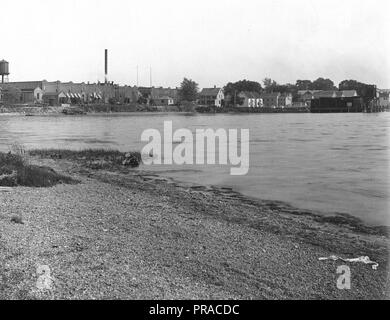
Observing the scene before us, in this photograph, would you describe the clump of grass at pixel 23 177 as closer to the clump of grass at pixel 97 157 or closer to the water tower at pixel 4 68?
the clump of grass at pixel 97 157

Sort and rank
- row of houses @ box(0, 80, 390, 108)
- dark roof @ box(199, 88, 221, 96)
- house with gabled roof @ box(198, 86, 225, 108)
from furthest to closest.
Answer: dark roof @ box(199, 88, 221, 96) → house with gabled roof @ box(198, 86, 225, 108) → row of houses @ box(0, 80, 390, 108)

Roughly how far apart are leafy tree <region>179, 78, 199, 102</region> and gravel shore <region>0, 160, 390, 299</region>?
165m

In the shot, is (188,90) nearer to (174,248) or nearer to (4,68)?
(4,68)

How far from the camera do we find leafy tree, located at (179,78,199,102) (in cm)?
17925

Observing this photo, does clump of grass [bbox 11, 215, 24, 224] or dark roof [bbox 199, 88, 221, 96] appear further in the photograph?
dark roof [bbox 199, 88, 221, 96]

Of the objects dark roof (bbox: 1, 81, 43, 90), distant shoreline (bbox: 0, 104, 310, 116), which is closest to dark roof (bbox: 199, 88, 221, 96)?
distant shoreline (bbox: 0, 104, 310, 116)

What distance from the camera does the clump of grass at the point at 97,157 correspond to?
2800 cm

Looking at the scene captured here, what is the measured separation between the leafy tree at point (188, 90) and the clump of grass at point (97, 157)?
486 ft

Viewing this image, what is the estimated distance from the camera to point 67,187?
1750 cm

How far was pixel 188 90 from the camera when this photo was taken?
17962 cm

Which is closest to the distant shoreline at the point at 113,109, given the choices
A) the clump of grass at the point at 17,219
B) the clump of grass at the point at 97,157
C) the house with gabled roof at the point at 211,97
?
the house with gabled roof at the point at 211,97

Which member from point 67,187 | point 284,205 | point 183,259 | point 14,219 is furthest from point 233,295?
point 67,187

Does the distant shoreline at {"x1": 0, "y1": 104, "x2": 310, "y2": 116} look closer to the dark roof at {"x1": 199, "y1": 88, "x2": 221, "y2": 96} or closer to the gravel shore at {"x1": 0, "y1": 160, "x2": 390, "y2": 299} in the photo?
the dark roof at {"x1": 199, "y1": 88, "x2": 221, "y2": 96}
